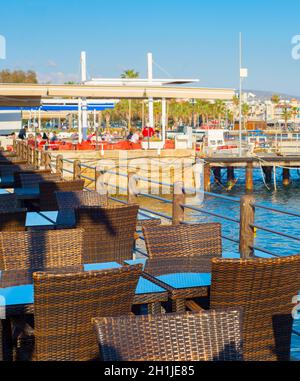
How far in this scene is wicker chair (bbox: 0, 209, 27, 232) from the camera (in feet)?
21.7

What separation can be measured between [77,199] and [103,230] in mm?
2106

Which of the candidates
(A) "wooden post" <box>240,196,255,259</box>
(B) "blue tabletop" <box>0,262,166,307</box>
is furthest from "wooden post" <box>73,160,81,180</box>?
(B) "blue tabletop" <box>0,262,166,307</box>

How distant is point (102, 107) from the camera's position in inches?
1503

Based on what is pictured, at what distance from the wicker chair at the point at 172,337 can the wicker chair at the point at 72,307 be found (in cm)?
57

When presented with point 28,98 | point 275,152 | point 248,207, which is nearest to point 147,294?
point 248,207

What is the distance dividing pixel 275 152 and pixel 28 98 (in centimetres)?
2727

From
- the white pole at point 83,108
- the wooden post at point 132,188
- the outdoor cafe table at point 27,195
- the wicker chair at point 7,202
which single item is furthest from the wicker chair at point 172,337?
the white pole at point 83,108

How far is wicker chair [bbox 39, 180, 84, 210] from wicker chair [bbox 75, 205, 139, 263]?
3.87 meters

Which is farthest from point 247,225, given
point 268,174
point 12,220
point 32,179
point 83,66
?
point 268,174

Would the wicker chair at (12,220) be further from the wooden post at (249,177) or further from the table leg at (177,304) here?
the wooden post at (249,177)

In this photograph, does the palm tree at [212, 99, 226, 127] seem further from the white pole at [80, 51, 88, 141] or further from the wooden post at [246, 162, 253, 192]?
the white pole at [80, 51, 88, 141]

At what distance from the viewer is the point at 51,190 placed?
1020 centimetres

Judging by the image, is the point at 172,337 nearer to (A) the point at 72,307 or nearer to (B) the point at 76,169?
(A) the point at 72,307

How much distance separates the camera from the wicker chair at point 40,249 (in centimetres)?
520
